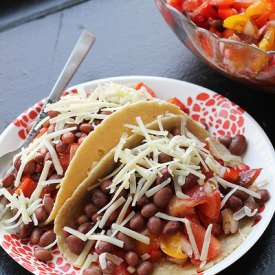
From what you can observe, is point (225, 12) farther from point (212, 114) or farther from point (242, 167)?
point (242, 167)

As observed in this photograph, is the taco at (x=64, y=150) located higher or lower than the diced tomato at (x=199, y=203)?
higher

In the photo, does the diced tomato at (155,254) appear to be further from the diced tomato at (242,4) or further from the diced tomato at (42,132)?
the diced tomato at (242,4)

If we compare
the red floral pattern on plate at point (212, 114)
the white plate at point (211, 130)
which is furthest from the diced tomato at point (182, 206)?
the red floral pattern on plate at point (212, 114)

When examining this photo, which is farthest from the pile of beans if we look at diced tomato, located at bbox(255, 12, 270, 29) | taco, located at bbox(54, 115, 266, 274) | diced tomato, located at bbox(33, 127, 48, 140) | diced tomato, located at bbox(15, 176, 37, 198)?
diced tomato, located at bbox(255, 12, 270, 29)

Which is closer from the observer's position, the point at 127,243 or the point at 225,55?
the point at 127,243

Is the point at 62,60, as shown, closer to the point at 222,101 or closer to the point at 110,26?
the point at 110,26

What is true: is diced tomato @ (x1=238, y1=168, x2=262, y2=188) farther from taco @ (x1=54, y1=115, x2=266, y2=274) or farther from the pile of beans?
the pile of beans

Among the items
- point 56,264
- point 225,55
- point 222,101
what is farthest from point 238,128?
point 56,264
